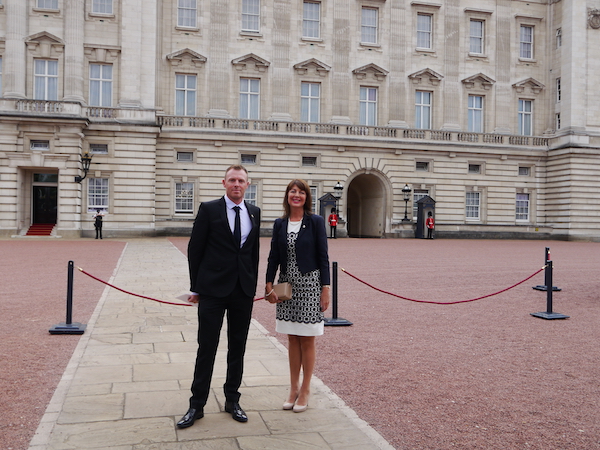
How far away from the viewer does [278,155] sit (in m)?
37.5

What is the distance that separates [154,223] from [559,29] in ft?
104

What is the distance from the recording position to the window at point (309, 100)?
3825cm

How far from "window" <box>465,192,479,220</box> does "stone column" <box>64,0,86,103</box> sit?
26.2 m

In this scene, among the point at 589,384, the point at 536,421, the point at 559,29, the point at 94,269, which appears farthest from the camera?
the point at 559,29

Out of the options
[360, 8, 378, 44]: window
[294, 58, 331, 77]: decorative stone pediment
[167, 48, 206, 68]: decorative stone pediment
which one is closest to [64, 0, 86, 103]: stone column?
[167, 48, 206, 68]: decorative stone pediment

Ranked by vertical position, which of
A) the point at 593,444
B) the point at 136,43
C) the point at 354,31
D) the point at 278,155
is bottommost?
the point at 593,444

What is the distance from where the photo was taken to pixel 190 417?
477cm

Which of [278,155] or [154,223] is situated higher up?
[278,155]

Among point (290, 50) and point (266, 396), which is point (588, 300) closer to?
point (266, 396)

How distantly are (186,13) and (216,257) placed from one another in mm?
35021

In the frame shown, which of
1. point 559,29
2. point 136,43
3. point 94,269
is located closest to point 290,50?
point 136,43

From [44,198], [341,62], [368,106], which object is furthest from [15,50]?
[368,106]

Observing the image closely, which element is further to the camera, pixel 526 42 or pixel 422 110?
pixel 526 42

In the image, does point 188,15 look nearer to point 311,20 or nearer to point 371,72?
point 311,20
